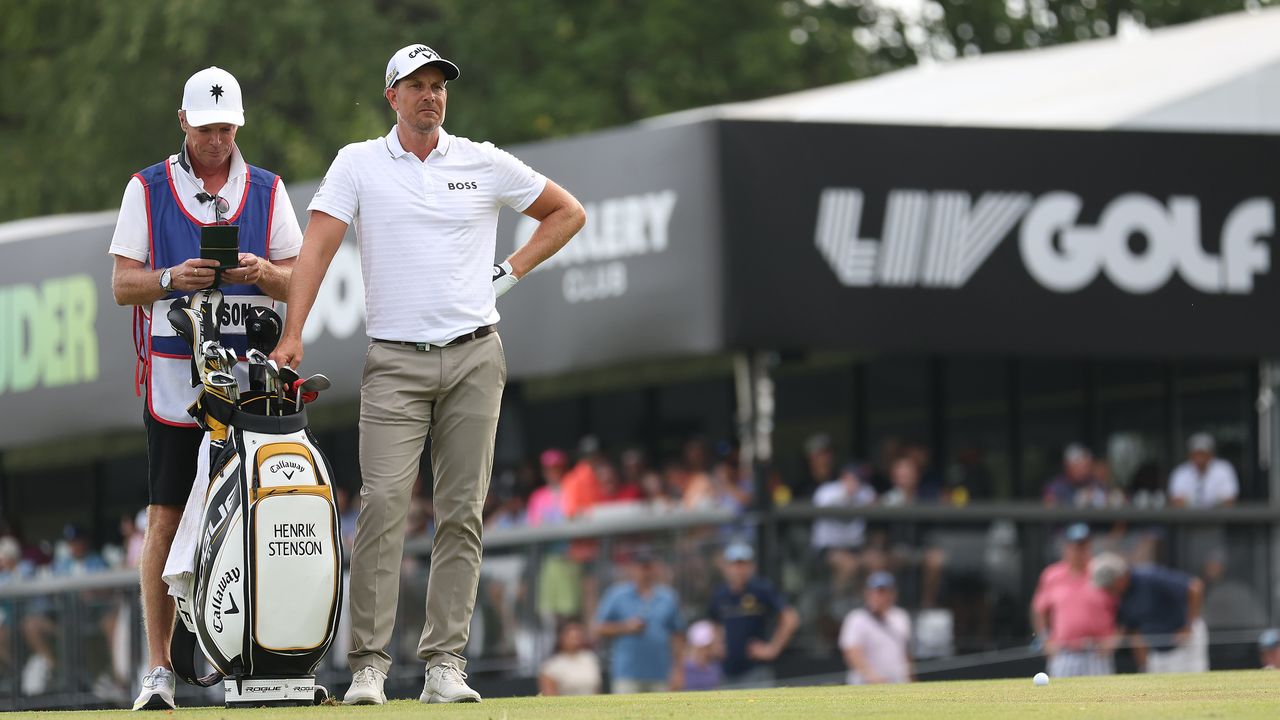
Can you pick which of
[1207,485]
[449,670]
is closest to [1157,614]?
[1207,485]

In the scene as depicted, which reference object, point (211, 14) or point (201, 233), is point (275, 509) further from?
point (211, 14)

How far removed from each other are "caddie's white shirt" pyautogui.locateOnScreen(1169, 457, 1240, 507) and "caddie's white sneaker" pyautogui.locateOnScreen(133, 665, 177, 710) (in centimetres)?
1047

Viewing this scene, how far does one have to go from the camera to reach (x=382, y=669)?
293 inches

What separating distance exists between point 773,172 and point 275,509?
9.35 m

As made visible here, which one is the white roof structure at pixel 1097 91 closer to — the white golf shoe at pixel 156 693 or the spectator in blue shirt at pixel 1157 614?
the spectator in blue shirt at pixel 1157 614

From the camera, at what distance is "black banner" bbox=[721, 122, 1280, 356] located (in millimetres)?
16203

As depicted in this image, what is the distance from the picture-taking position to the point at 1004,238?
16.7 m

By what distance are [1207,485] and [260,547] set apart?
35.6 ft

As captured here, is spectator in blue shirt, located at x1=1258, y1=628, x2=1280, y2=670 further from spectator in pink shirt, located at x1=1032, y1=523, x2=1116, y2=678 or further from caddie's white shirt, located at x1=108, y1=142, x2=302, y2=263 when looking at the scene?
caddie's white shirt, located at x1=108, y1=142, x2=302, y2=263

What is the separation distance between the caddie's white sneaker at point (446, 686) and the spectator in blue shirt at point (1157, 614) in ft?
28.3

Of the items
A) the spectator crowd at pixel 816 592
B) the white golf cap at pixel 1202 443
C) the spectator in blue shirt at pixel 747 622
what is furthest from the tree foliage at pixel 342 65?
the spectator in blue shirt at pixel 747 622

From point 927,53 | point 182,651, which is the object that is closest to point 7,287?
point 182,651

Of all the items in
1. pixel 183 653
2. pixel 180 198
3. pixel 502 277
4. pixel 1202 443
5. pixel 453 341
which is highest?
pixel 180 198

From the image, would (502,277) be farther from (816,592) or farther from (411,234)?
(816,592)
